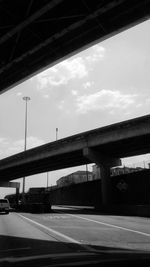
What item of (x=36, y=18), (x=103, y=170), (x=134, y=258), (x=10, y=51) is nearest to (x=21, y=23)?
(x=36, y=18)

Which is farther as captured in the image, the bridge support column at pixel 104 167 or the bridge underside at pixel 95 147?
the bridge support column at pixel 104 167

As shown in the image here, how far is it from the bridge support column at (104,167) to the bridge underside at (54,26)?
32.0 metres

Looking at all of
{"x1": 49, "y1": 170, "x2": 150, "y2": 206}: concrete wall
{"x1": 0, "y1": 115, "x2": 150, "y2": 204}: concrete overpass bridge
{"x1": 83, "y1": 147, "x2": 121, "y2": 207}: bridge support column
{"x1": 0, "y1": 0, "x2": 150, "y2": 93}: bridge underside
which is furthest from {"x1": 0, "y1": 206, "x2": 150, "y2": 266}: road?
{"x1": 83, "y1": 147, "x2": 121, "y2": 207}: bridge support column

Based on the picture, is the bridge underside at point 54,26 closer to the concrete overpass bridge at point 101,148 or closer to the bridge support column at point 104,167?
the concrete overpass bridge at point 101,148

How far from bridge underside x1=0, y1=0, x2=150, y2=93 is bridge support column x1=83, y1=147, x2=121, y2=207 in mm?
31970

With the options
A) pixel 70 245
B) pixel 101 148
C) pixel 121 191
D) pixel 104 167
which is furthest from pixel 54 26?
pixel 121 191

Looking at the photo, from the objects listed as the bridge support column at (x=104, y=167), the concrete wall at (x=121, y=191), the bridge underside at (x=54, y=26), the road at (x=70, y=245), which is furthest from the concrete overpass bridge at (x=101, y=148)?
the bridge underside at (x=54, y=26)

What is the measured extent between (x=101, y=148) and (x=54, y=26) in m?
35.4

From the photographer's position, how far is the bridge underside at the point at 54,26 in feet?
43.7

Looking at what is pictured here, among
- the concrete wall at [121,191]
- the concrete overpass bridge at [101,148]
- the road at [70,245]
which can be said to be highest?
the concrete overpass bridge at [101,148]

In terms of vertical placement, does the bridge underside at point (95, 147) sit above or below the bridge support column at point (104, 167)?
above

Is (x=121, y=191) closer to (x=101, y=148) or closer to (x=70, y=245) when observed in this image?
(x=101, y=148)

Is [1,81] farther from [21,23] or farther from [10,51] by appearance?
[21,23]

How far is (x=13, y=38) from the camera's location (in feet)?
51.4
